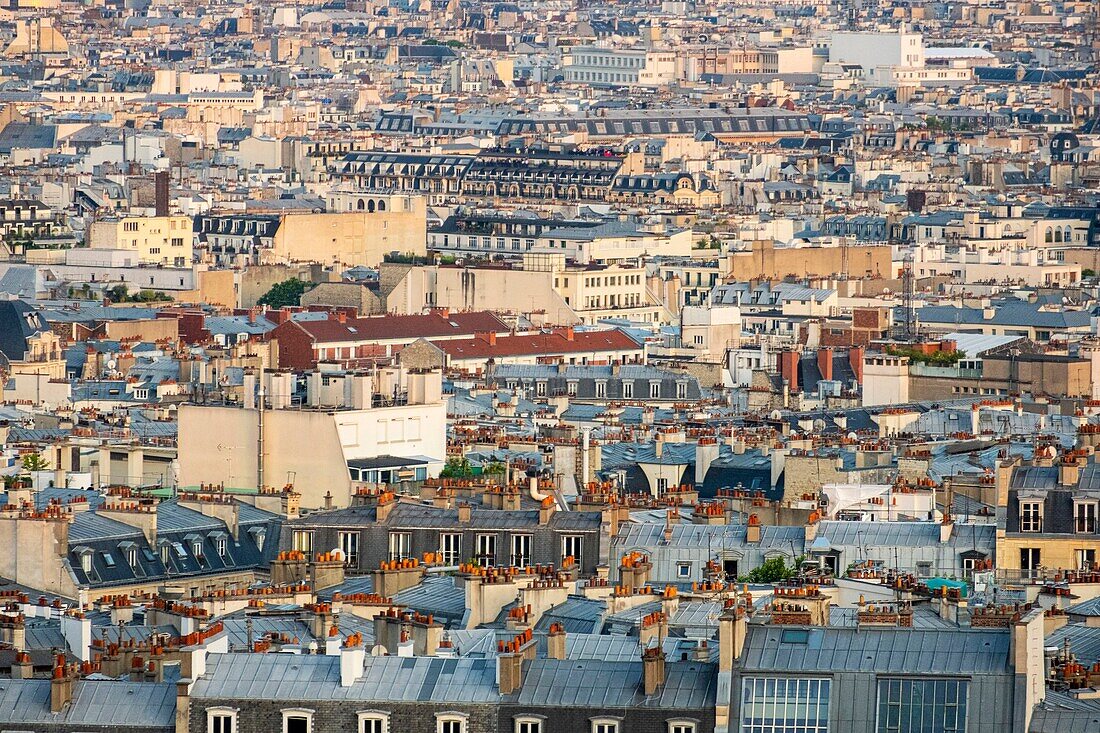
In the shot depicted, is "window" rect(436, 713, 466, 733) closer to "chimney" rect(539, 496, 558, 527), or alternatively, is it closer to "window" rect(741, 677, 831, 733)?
"window" rect(741, 677, 831, 733)

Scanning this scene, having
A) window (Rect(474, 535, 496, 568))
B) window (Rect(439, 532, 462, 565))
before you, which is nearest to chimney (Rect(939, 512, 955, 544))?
window (Rect(474, 535, 496, 568))

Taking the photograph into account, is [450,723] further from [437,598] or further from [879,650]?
[437,598]

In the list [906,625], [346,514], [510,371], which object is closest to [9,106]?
[510,371]

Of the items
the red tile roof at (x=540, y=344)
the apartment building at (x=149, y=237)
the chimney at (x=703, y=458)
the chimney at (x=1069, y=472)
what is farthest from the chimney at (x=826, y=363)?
the apartment building at (x=149, y=237)

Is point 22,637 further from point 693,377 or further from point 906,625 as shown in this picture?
point 693,377

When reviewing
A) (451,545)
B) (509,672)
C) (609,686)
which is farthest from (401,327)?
(509,672)

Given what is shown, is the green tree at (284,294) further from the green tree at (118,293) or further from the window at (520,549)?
the window at (520,549)
